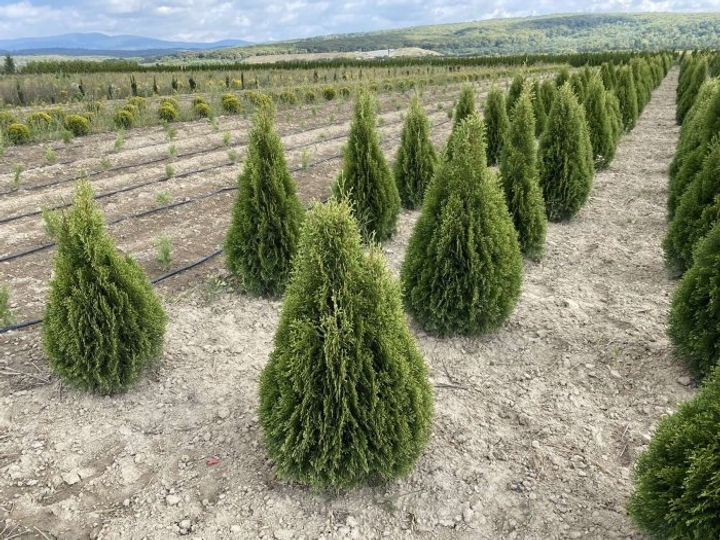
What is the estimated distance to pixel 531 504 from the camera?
11.3 feet

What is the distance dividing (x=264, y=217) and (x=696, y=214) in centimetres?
491

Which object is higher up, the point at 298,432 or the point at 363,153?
the point at 363,153

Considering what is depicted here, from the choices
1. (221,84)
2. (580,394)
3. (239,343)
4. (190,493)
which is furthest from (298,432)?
(221,84)

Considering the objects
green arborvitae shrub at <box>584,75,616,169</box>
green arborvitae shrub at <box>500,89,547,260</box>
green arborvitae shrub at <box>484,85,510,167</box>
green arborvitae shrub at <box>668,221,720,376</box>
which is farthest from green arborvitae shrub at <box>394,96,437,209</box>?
green arborvitae shrub at <box>668,221,720,376</box>

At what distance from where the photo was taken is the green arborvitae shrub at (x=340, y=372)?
301cm

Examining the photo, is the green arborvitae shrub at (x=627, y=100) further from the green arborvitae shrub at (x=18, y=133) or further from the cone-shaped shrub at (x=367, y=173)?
the green arborvitae shrub at (x=18, y=133)

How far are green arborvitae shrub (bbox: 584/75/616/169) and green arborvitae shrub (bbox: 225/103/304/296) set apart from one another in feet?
27.4

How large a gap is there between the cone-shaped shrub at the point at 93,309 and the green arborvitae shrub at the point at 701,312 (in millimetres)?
4525

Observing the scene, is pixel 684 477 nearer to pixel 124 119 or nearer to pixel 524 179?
pixel 524 179

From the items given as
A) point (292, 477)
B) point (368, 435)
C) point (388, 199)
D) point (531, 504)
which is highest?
point (388, 199)

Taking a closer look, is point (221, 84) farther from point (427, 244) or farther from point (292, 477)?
point (292, 477)

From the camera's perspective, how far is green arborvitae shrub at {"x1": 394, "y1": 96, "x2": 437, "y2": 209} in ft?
28.8

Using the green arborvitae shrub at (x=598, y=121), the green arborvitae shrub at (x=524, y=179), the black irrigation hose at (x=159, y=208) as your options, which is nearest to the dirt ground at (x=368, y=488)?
the green arborvitae shrub at (x=524, y=179)

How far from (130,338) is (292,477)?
6.12ft
